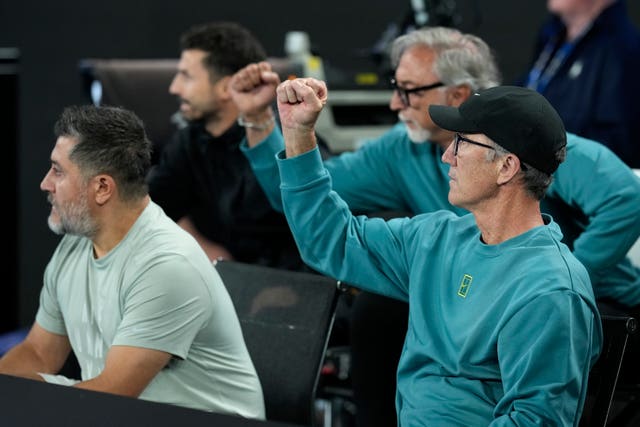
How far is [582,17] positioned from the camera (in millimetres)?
4625

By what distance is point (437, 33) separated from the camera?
9.85 feet

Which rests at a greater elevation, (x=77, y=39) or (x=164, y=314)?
(x=77, y=39)

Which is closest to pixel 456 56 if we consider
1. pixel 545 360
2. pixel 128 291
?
pixel 128 291

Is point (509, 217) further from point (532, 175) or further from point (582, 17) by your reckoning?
point (582, 17)

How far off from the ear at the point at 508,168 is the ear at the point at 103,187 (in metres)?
0.85

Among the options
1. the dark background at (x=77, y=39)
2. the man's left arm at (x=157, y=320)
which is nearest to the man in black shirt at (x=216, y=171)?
the man's left arm at (x=157, y=320)

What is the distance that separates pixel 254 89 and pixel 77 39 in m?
2.75

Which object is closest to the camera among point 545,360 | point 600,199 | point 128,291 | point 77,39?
point 545,360

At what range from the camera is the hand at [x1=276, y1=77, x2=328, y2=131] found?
6.77 feet

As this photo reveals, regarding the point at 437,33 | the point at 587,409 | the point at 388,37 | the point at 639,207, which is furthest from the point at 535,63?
the point at 587,409

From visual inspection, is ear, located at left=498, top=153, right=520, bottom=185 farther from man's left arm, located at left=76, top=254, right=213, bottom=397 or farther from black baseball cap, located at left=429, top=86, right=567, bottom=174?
man's left arm, located at left=76, top=254, right=213, bottom=397

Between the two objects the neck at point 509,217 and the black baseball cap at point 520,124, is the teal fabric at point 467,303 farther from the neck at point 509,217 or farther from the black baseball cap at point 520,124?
the black baseball cap at point 520,124

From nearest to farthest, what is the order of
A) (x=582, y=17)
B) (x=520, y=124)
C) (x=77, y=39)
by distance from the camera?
1. (x=520, y=124)
2. (x=582, y=17)
3. (x=77, y=39)

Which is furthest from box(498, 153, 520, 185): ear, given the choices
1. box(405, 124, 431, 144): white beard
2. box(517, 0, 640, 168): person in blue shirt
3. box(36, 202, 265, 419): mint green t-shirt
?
box(517, 0, 640, 168): person in blue shirt
